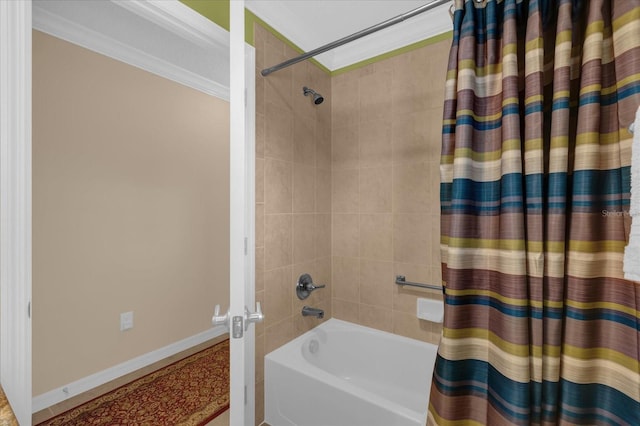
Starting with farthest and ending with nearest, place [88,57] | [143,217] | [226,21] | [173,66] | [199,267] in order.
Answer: [199,267]
[173,66]
[143,217]
[88,57]
[226,21]

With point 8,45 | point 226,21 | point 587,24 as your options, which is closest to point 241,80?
point 8,45

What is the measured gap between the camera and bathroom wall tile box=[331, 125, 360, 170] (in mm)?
2068

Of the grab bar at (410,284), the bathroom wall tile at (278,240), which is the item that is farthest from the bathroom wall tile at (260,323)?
the grab bar at (410,284)

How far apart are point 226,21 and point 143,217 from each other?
1647 mm

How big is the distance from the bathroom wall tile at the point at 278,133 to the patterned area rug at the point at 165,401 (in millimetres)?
1661

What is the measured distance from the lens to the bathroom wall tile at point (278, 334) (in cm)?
166

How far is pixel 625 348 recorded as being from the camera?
69 cm

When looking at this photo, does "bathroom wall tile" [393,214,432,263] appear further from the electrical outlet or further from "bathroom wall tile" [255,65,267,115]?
the electrical outlet

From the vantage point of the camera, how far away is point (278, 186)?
1.71 meters

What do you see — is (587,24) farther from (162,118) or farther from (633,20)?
(162,118)

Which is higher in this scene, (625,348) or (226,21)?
(226,21)

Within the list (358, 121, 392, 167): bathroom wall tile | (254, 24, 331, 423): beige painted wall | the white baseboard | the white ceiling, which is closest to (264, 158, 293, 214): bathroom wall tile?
(254, 24, 331, 423): beige painted wall

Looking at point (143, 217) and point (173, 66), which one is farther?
point (173, 66)

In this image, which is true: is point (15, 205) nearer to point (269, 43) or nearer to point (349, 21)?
point (269, 43)
